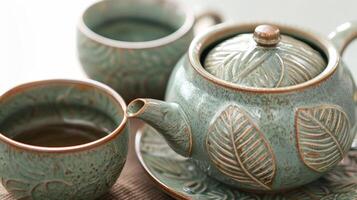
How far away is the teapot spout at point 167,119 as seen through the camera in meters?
0.92

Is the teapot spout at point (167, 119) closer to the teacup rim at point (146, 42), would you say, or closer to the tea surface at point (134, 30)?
the teacup rim at point (146, 42)

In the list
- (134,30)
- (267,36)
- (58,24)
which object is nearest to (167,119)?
(267,36)

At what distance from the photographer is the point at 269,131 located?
0.90 meters

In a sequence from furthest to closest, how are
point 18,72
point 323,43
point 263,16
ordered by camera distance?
point 263,16 → point 18,72 → point 323,43

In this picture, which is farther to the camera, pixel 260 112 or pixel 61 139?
pixel 61 139

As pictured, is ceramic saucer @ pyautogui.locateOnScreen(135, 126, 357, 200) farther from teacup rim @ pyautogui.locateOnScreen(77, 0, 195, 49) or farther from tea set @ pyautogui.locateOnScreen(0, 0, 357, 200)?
teacup rim @ pyautogui.locateOnScreen(77, 0, 195, 49)

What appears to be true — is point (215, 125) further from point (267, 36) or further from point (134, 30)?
point (134, 30)

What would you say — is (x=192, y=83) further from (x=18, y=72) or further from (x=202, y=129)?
(x=18, y=72)

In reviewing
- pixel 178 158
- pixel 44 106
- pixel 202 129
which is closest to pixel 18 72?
pixel 44 106

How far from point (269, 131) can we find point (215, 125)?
7 centimetres

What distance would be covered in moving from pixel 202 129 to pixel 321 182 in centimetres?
21

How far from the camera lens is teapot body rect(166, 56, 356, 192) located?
901 millimetres

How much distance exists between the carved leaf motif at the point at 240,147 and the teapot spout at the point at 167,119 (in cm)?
4

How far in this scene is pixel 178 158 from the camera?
1069 millimetres
